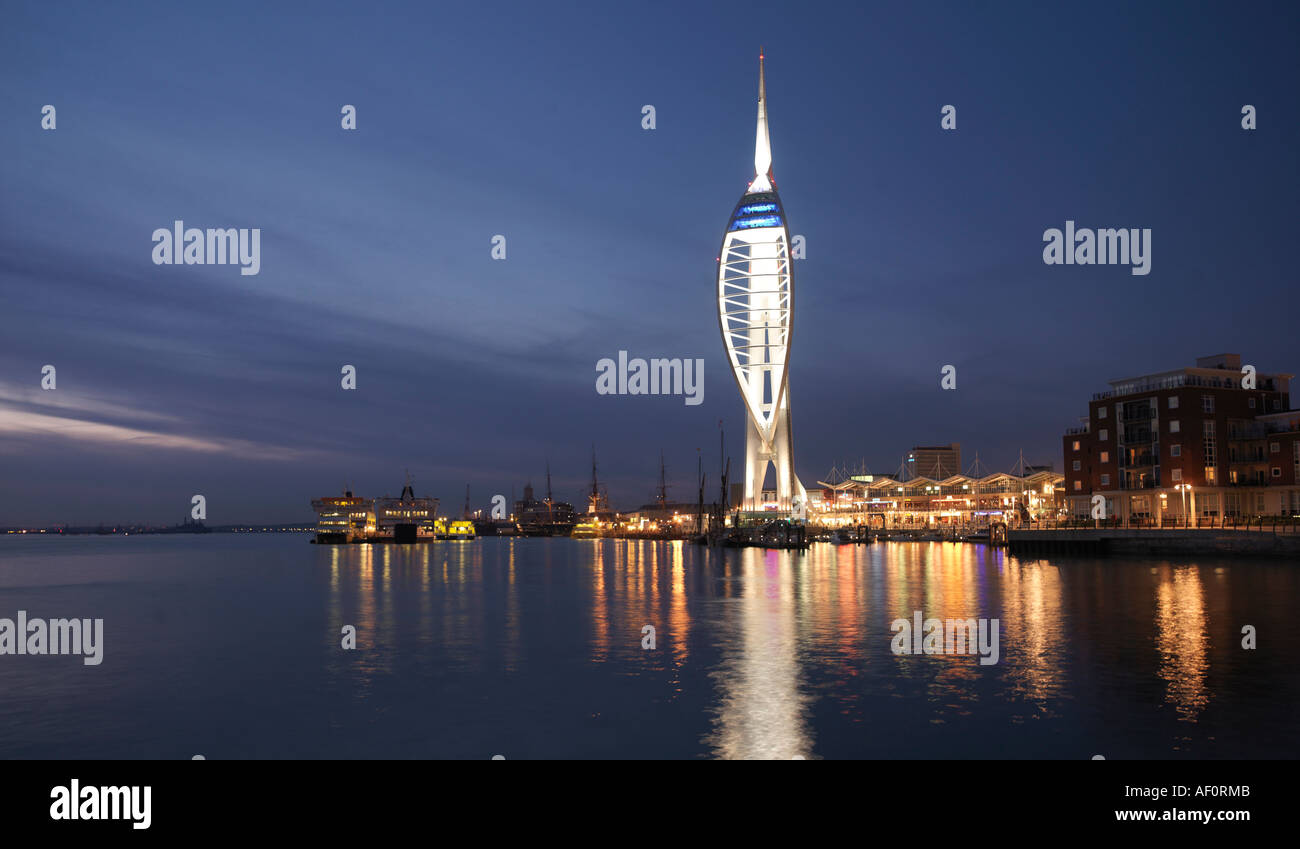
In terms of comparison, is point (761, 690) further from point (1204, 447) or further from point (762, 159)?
point (762, 159)

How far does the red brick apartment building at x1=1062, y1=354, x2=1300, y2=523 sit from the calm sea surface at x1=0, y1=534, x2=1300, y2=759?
40816mm

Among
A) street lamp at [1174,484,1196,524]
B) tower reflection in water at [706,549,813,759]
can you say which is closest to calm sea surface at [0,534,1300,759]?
tower reflection in water at [706,549,813,759]

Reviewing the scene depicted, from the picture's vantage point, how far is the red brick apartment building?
83875 millimetres

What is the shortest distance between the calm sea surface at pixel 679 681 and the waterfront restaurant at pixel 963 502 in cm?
10521

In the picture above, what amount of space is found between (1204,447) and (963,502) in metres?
93.9

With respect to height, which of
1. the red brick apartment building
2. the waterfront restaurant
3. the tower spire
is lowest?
the waterfront restaurant

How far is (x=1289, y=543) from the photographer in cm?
6975

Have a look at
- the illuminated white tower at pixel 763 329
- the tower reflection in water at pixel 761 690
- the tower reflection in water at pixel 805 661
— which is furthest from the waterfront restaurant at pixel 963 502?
the tower reflection in water at pixel 761 690

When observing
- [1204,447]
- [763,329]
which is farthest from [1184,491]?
[763,329]

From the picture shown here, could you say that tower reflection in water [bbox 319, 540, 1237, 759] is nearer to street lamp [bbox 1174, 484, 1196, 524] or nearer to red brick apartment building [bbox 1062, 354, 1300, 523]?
street lamp [bbox 1174, 484, 1196, 524]

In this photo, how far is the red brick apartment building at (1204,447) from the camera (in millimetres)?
83875

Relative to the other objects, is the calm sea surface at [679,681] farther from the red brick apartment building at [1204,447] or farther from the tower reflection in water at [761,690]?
the red brick apartment building at [1204,447]
